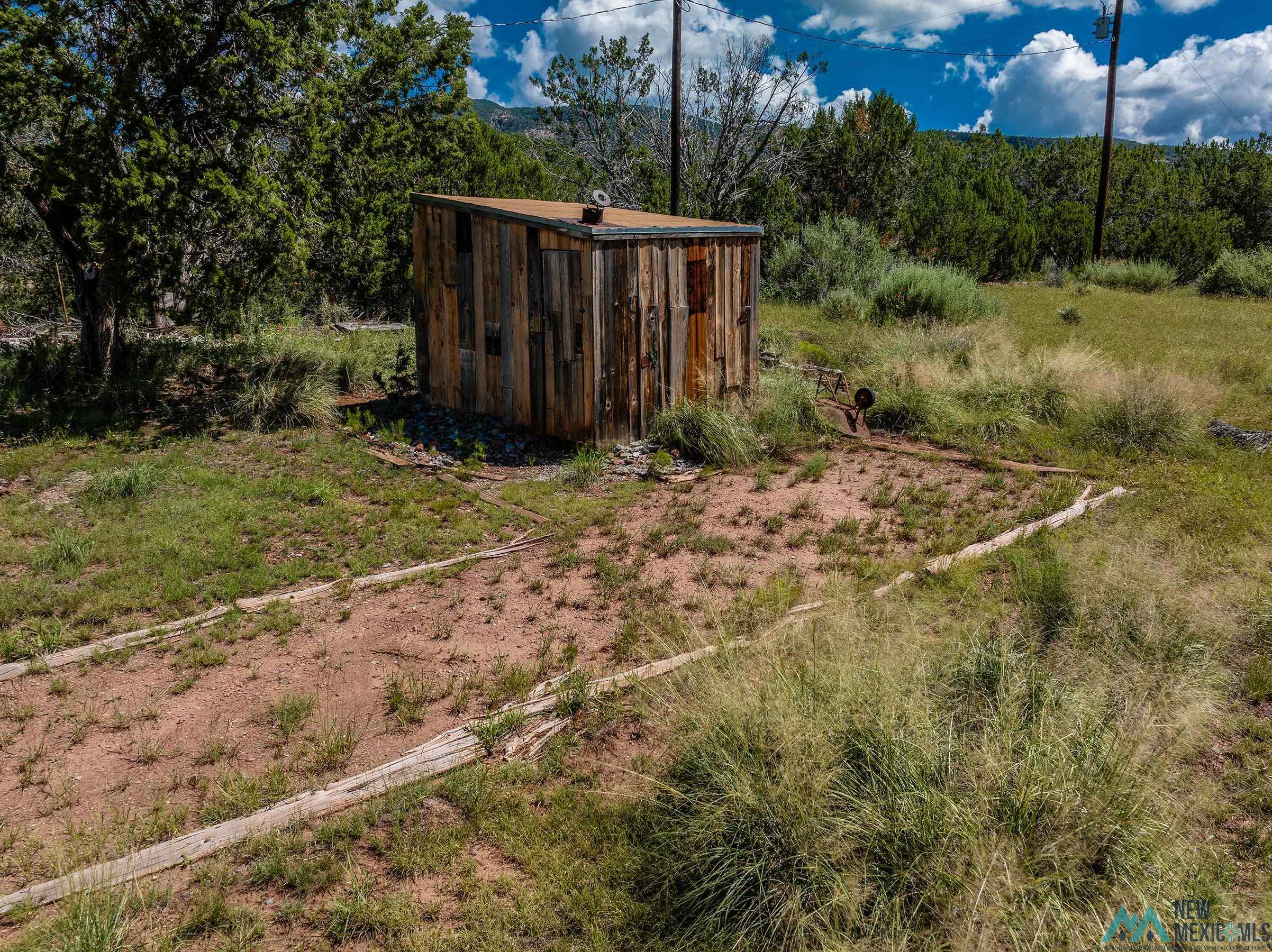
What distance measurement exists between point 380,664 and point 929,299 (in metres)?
12.4

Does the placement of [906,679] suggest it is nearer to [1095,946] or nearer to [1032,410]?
[1095,946]

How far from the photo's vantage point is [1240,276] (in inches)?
765

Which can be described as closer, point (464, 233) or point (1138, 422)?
point (1138, 422)

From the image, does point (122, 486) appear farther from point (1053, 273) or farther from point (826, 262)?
point (1053, 273)

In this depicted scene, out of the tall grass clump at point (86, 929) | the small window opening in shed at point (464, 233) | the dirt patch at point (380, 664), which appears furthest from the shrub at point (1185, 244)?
the tall grass clump at point (86, 929)

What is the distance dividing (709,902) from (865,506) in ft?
15.1

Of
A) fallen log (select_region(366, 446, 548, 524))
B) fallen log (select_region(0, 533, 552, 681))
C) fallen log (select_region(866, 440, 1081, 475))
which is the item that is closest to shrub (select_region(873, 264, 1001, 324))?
fallen log (select_region(866, 440, 1081, 475))

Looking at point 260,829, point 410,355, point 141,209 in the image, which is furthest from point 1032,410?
point 141,209

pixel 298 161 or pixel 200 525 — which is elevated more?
pixel 298 161

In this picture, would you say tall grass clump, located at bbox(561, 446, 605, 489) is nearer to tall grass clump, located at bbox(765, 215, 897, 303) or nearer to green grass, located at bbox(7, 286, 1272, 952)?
green grass, located at bbox(7, 286, 1272, 952)

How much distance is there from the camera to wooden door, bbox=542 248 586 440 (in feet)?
26.5

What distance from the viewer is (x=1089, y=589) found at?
15.0ft

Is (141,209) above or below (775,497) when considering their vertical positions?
above

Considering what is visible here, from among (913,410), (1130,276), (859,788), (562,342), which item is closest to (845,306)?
(913,410)
